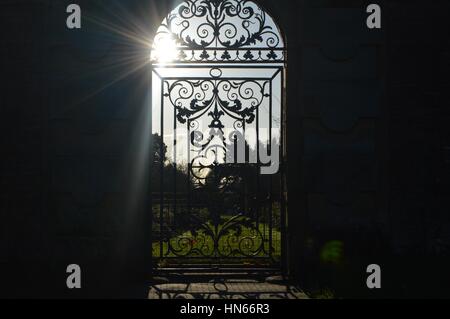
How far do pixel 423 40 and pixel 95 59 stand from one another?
157 inches

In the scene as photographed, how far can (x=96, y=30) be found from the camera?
19.1ft

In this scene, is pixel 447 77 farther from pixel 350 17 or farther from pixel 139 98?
pixel 139 98

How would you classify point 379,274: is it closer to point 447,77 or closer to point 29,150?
point 447,77

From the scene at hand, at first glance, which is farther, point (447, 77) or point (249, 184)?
point (249, 184)

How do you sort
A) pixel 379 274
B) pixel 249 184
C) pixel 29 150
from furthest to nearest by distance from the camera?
pixel 249 184, pixel 29 150, pixel 379 274

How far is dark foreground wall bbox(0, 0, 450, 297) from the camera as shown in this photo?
18.6 feet

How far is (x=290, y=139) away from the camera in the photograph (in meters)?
5.79

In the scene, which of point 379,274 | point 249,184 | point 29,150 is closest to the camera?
point 379,274

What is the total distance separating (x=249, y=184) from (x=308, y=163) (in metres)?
0.87

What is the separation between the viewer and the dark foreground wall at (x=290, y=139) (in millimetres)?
5680

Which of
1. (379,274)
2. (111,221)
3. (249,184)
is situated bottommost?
(379,274)

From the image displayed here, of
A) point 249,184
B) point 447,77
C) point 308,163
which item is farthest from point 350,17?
point 249,184

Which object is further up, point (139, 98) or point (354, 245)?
point (139, 98)

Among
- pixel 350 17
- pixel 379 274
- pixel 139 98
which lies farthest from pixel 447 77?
pixel 139 98
